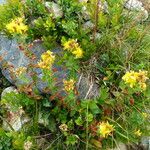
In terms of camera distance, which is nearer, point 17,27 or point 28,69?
point 17,27

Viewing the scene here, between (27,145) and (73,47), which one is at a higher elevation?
(73,47)

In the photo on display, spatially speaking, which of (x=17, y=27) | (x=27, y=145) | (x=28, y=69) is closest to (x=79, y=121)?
(x=27, y=145)

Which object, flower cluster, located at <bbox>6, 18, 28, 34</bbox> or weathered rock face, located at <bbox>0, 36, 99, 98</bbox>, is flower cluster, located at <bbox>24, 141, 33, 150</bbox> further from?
flower cluster, located at <bbox>6, 18, 28, 34</bbox>

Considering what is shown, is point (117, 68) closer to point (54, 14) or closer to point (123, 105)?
point (123, 105)

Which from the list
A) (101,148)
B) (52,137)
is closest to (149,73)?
(101,148)

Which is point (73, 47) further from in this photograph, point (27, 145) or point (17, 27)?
point (27, 145)

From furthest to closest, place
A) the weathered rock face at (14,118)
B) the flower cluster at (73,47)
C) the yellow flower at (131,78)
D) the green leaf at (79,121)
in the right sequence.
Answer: the weathered rock face at (14,118)
the green leaf at (79,121)
the flower cluster at (73,47)
the yellow flower at (131,78)

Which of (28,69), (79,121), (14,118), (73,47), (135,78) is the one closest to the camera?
(135,78)

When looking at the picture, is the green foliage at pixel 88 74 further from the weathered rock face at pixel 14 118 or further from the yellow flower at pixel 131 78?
the yellow flower at pixel 131 78

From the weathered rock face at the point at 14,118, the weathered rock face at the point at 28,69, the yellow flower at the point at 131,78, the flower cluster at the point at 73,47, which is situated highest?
the yellow flower at the point at 131,78

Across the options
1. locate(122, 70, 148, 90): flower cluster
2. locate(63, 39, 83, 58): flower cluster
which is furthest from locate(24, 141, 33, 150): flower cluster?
locate(122, 70, 148, 90): flower cluster

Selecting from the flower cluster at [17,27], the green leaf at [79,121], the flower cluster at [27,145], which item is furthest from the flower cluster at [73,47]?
the flower cluster at [27,145]
